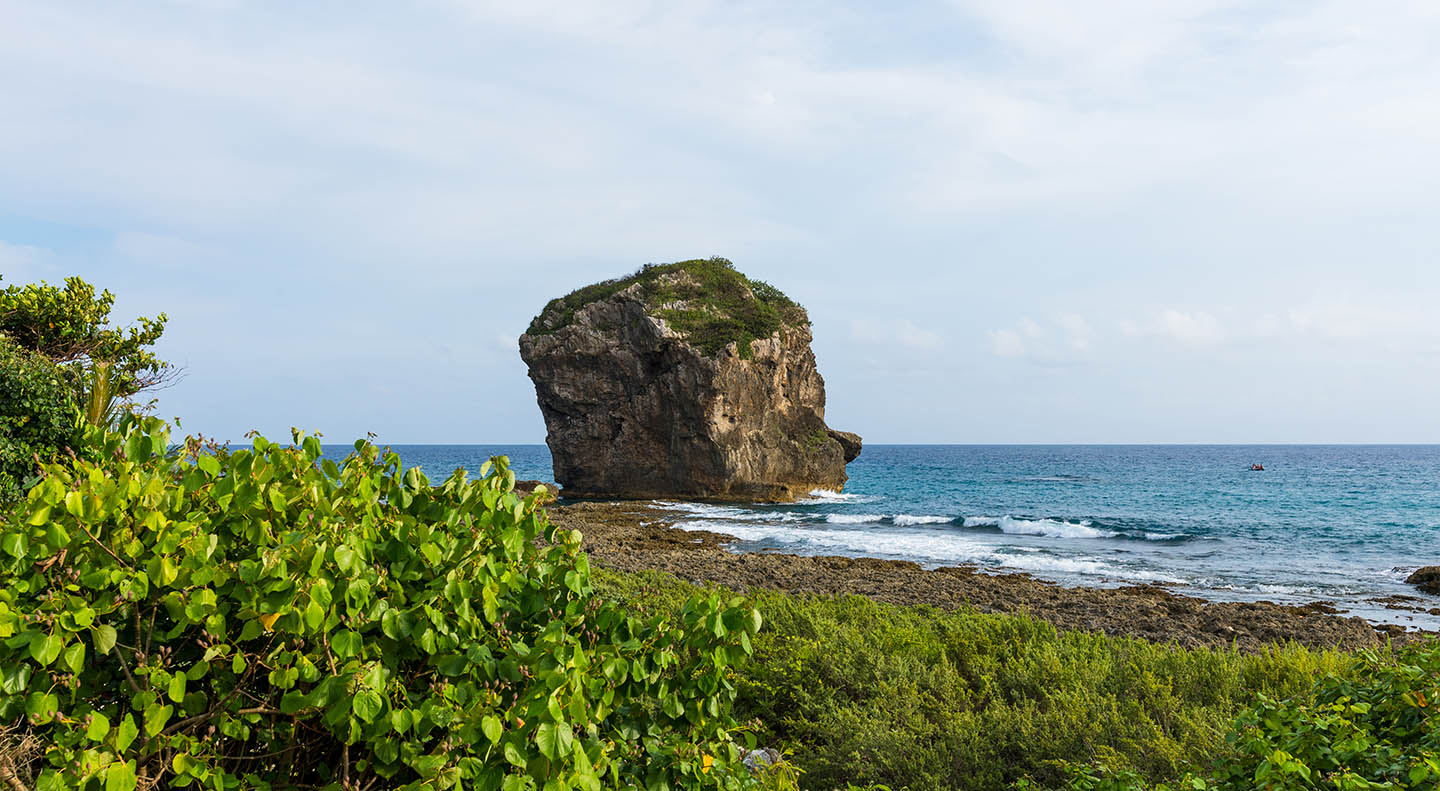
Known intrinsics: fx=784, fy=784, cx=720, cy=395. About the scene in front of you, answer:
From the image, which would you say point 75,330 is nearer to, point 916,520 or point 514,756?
point 514,756

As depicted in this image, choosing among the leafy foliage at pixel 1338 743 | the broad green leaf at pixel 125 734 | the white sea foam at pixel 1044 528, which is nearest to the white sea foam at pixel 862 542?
the white sea foam at pixel 1044 528

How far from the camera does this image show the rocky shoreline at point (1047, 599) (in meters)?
12.1

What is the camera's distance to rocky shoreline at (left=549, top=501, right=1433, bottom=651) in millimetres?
12117

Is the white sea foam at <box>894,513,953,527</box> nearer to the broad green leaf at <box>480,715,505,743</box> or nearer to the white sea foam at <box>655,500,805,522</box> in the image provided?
the white sea foam at <box>655,500,805,522</box>

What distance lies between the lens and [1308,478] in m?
70.0

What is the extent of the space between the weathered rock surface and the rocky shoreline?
193 inches

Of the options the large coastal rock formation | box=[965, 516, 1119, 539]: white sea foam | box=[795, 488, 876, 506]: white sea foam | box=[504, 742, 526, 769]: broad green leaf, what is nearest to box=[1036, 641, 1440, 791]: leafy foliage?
box=[504, 742, 526, 769]: broad green leaf

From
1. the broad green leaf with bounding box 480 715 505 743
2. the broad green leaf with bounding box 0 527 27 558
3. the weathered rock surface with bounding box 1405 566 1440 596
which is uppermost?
the broad green leaf with bounding box 0 527 27 558

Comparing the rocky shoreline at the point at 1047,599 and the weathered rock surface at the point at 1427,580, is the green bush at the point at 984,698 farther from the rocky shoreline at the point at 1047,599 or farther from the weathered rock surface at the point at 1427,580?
the weathered rock surface at the point at 1427,580

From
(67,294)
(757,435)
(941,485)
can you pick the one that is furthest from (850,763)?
(941,485)

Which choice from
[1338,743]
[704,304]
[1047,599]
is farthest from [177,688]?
[704,304]

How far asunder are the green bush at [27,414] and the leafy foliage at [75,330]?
14.5 ft

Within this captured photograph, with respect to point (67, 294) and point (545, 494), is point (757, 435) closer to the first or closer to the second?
point (67, 294)

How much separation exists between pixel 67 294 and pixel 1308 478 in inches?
3374
